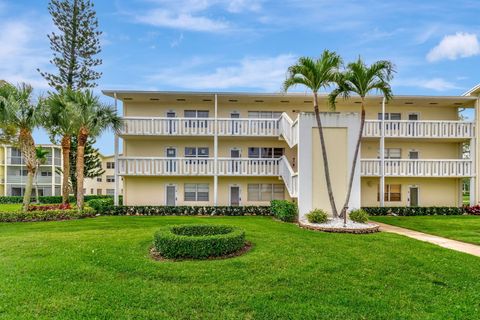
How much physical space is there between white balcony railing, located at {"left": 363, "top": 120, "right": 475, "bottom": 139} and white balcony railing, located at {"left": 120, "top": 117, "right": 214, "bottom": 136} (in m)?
10.3

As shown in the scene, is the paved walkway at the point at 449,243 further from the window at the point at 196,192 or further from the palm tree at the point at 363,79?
the window at the point at 196,192

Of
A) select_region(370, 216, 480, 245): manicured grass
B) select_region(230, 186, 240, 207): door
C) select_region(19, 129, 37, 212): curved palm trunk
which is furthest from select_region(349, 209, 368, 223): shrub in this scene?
select_region(19, 129, 37, 212): curved palm trunk

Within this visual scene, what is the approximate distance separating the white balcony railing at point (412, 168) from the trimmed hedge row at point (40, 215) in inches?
674

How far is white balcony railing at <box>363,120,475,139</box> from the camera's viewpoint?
19.4m

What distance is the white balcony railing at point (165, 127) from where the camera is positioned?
Result: 63.0 ft

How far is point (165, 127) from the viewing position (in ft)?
63.3

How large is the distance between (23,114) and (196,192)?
421 inches

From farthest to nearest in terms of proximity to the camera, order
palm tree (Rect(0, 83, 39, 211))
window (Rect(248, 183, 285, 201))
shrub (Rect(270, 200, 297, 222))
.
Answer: window (Rect(248, 183, 285, 201))
palm tree (Rect(0, 83, 39, 211))
shrub (Rect(270, 200, 297, 222))

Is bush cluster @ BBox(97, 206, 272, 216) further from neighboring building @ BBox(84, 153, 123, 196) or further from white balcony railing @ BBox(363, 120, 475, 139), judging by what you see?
neighboring building @ BBox(84, 153, 123, 196)

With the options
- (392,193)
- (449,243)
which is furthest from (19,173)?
(449,243)

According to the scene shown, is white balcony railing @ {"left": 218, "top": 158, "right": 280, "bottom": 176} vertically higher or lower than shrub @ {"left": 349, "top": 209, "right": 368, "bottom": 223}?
higher

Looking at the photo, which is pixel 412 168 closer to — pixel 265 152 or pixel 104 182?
pixel 265 152

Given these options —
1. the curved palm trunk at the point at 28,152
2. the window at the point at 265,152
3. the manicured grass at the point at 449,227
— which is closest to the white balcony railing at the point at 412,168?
A: the manicured grass at the point at 449,227

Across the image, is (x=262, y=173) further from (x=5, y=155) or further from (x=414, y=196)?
(x=5, y=155)
